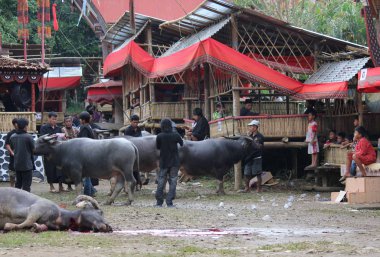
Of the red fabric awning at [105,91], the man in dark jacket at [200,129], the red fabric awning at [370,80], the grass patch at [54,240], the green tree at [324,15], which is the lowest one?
the grass patch at [54,240]

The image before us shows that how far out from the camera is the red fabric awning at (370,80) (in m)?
17.6

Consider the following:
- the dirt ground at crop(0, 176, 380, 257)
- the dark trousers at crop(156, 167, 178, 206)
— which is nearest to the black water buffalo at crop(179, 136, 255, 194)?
the dirt ground at crop(0, 176, 380, 257)

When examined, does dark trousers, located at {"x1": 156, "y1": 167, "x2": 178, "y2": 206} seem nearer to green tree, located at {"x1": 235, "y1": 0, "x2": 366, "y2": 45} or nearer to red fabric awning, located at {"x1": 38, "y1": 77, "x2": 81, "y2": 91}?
green tree, located at {"x1": 235, "y1": 0, "x2": 366, "y2": 45}

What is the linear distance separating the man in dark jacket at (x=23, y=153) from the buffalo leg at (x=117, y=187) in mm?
1493

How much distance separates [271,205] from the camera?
17.2 m

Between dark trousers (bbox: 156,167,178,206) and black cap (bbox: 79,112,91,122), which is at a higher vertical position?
black cap (bbox: 79,112,91,122)

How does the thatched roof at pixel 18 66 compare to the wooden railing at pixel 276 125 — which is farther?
the thatched roof at pixel 18 66

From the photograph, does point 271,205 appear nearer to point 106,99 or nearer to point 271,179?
point 271,179

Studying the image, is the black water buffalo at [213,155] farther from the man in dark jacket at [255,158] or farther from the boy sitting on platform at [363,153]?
the boy sitting on platform at [363,153]

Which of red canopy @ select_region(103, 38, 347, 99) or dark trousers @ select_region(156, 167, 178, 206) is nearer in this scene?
dark trousers @ select_region(156, 167, 178, 206)

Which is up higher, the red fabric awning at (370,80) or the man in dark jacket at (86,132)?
the red fabric awning at (370,80)

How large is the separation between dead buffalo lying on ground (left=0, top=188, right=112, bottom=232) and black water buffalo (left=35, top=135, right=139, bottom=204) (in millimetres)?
4775

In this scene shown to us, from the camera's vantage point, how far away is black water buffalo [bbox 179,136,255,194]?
1997 cm

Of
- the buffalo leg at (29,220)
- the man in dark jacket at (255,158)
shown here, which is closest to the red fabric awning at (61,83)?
the man in dark jacket at (255,158)
